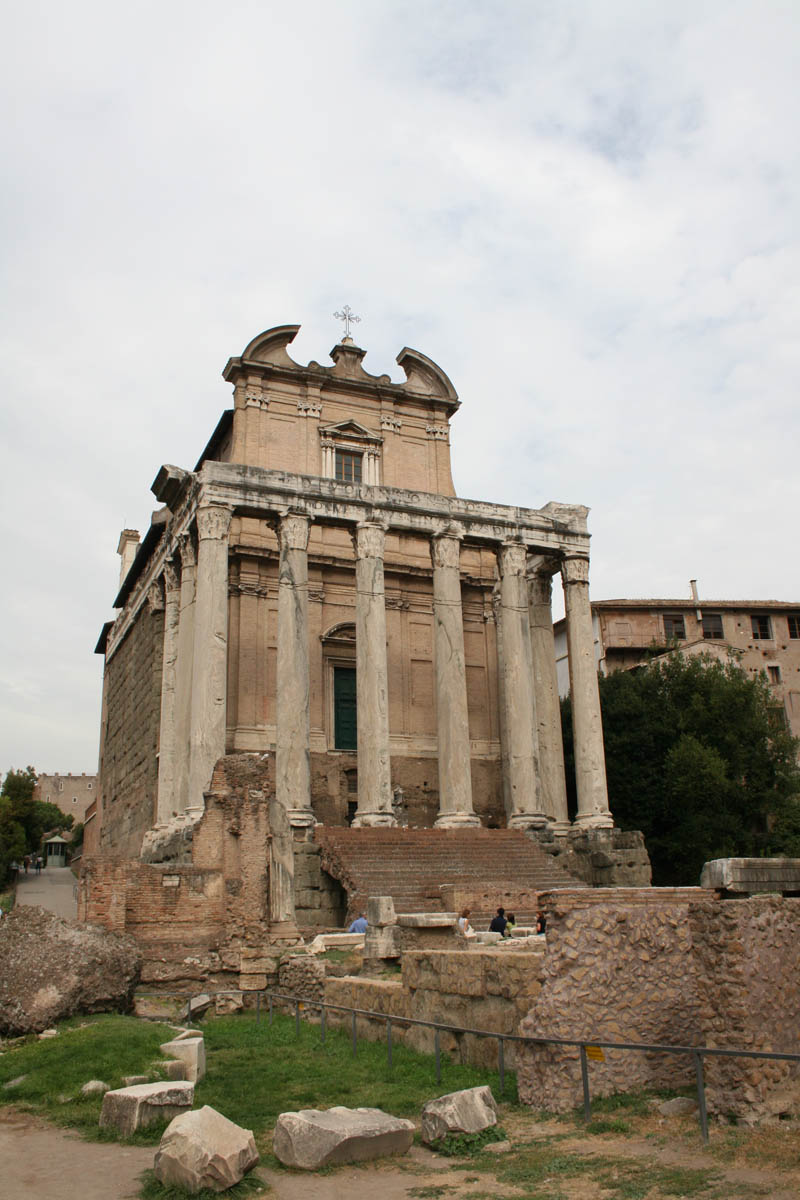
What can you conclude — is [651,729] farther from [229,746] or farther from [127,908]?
[127,908]

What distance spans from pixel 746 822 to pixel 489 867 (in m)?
12.3

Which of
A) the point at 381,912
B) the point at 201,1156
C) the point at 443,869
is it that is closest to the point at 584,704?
the point at 443,869

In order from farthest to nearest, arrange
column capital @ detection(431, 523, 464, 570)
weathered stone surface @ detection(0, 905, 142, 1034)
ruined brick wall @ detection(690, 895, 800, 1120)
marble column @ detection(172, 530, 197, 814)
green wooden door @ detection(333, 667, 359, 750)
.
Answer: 1. green wooden door @ detection(333, 667, 359, 750)
2. column capital @ detection(431, 523, 464, 570)
3. marble column @ detection(172, 530, 197, 814)
4. weathered stone surface @ detection(0, 905, 142, 1034)
5. ruined brick wall @ detection(690, 895, 800, 1120)

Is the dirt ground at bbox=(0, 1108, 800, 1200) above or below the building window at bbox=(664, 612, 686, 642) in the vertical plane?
below

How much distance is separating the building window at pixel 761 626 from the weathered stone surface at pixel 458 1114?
37.6 meters

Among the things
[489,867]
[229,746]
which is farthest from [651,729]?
[229,746]

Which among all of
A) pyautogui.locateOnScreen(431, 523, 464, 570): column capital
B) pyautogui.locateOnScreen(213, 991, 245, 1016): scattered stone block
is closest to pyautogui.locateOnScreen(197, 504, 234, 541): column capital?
pyautogui.locateOnScreen(431, 523, 464, 570): column capital

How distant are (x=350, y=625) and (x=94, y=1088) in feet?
69.1

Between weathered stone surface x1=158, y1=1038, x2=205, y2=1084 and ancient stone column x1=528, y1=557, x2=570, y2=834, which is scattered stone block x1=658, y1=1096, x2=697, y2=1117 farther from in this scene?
ancient stone column x1=528, y1=557, x2=570, y2=834

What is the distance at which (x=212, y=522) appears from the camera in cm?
2403

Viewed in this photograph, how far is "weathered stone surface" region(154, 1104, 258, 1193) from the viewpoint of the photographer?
19.7 feet

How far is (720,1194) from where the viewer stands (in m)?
5.54

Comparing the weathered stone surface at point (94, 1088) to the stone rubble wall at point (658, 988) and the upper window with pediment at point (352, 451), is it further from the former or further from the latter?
the upper window with pediment at point (352, 451)

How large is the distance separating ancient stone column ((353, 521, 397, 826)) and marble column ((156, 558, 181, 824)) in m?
5.22
